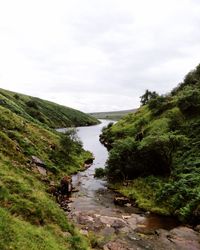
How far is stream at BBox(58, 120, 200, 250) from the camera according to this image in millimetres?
28047

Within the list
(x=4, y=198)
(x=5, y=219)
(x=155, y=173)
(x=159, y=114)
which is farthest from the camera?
(x=159, y=114)

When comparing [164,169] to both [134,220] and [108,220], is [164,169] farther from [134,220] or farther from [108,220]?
[108,220]

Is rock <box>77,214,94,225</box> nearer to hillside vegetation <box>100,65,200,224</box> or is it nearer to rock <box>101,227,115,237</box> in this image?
rock <box>101,227,115,237</box>

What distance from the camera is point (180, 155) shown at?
52.8 metres

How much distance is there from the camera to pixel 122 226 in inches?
1280

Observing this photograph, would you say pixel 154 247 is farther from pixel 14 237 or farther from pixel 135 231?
pixel 14 237

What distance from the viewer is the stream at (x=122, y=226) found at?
2805 cm

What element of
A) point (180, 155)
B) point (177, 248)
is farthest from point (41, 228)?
point (180, 155)

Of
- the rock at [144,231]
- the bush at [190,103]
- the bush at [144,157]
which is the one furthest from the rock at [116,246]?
the bush at [190,103]

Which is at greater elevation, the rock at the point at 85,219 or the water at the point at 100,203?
the water at the point at 100,203

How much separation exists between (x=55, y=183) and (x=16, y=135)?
45.7ft

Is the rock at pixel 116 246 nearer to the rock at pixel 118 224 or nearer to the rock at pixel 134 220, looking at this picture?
the rock at pixel 118 224

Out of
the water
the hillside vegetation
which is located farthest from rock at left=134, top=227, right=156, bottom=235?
the hillside vegetation

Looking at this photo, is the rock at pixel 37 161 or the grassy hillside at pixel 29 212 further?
the rock at pixel 37 161
